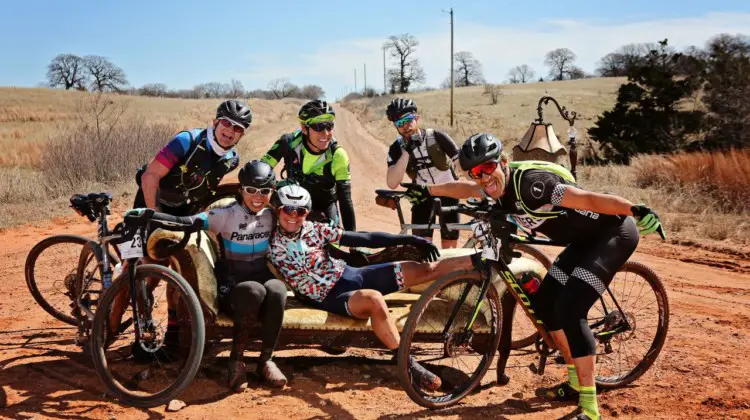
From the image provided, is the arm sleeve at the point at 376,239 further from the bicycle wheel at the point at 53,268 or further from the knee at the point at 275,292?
the bicycle wheel at the point at 53,268

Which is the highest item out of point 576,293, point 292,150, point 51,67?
point 51,67

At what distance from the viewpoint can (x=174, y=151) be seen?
5105mm

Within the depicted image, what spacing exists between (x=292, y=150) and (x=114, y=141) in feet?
35.4

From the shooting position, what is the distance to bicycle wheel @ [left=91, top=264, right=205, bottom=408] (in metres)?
4.07

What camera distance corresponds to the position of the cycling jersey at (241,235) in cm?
473

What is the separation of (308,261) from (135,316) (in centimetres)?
126

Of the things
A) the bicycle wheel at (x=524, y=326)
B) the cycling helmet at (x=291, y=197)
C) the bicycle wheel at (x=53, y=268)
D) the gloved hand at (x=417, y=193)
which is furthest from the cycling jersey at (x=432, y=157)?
the bicycle wheel at (x=53, y=268)

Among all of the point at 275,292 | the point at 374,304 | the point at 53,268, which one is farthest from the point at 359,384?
the point at 53,268

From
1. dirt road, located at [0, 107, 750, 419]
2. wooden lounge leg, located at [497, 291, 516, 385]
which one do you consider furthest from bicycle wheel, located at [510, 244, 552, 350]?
wooden lounge leg, located at [497, 291, 516, 385]

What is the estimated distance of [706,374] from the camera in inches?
189

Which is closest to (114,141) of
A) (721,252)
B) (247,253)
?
(247,253)

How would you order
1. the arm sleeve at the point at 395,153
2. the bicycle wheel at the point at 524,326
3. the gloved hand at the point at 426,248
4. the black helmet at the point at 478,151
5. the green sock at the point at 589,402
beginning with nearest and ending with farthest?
1. the black helmet at the point at 478,151
2. the green sock at the point at 589,402
3. the gloved hand at the point at 426,248
4. the bicycle wheel at the point at 524,326
5. the arm sleeve at the point at 395,153

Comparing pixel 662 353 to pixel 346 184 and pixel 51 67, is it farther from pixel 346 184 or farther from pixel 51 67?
pixel 51 67

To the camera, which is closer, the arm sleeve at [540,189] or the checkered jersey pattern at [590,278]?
the arm sleeve at [540,189]
